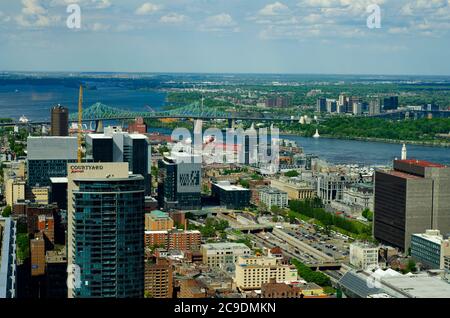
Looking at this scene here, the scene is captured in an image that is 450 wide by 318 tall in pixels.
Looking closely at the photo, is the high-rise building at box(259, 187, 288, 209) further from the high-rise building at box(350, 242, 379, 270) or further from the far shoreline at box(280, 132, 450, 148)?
the far shoreline at box(280, 132, 450, 148)

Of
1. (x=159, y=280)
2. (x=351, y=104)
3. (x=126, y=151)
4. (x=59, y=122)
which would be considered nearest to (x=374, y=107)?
(x=351, y=104)

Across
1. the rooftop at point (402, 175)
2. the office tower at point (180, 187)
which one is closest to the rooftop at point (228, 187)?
the office tower at point (180, 187)

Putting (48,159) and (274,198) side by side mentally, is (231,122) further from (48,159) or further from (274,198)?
(48,159)

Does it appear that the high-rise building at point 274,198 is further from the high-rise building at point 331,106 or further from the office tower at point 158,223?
the high-rise building at point 331,106

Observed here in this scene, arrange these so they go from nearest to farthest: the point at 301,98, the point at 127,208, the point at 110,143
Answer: the point at 127,208
the point at 110,143
the point at 301,98

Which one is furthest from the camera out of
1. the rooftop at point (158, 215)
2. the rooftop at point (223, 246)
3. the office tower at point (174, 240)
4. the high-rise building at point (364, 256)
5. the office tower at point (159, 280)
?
the rooftop at point (158, 215)

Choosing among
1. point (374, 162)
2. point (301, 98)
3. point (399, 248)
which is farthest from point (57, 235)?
point (301, 98)
